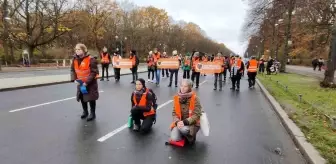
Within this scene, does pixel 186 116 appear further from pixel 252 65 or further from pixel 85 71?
pixel 252 65

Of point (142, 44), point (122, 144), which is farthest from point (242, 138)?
point (142, 44)

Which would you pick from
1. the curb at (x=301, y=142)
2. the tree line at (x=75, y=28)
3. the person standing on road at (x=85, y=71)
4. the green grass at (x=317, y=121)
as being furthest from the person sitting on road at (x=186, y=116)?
the tree line at (x=75, y=28)

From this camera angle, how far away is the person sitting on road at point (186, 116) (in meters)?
5.21

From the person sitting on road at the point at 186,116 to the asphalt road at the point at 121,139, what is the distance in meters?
0.25

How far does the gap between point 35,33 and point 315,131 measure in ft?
135

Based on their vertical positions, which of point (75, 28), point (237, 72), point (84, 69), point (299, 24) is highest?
point (75, 28)

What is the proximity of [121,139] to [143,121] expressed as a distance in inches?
29.1

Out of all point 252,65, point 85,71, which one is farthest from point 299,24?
point 85,71

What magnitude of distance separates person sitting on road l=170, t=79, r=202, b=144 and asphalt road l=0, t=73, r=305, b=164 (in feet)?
0.83

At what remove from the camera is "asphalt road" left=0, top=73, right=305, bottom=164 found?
181 inches

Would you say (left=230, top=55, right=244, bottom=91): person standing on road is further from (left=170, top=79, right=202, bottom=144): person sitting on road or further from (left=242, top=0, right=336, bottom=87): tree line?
(left=170, top=79, right=202, bottom=144): person sitting on road

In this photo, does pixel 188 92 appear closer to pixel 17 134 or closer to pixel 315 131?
pixel 315 131

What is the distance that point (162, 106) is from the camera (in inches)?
361

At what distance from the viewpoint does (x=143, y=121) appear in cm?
610
